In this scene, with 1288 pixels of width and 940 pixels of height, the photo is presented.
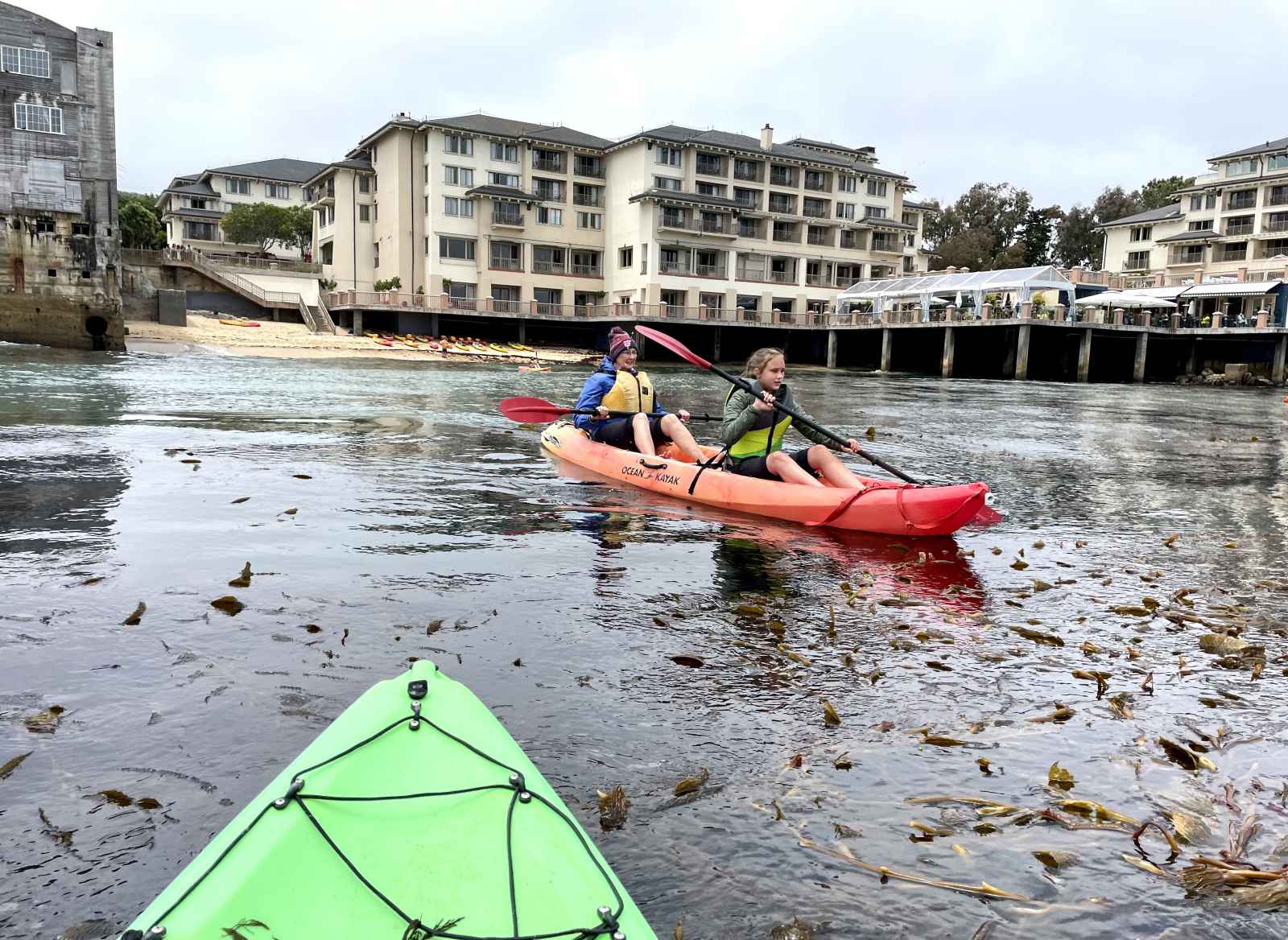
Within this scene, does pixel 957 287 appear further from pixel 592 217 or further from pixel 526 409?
pixel 526 409

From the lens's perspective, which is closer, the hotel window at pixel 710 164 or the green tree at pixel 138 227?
the hotel window at pixel 710 164

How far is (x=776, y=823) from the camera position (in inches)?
139

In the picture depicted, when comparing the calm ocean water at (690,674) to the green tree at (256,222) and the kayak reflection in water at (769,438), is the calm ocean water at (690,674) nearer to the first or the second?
the kayak reflection in water at (769,438)

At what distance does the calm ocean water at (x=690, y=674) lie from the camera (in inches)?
127

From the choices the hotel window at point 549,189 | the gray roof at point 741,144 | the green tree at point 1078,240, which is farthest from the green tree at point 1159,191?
the hotel window at point 549,189

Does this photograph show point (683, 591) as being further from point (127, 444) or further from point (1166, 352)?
point (1166, 352)

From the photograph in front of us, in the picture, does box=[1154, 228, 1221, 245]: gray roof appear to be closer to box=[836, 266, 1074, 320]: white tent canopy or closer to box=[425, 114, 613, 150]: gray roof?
box=[836, 266, 1074, 320]: white tent canopy

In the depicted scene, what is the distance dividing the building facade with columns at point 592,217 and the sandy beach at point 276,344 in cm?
901

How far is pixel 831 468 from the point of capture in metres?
9.14

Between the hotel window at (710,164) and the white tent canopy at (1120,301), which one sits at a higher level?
the hotel window at (710,164)

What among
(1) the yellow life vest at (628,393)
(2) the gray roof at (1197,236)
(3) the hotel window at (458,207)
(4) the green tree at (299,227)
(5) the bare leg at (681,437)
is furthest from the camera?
(4) the green tree at (299,227)

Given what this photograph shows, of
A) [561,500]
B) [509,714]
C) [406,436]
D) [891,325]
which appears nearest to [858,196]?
[891,325]

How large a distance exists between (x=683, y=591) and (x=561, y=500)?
12.0 ft

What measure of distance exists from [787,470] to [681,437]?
203cm
